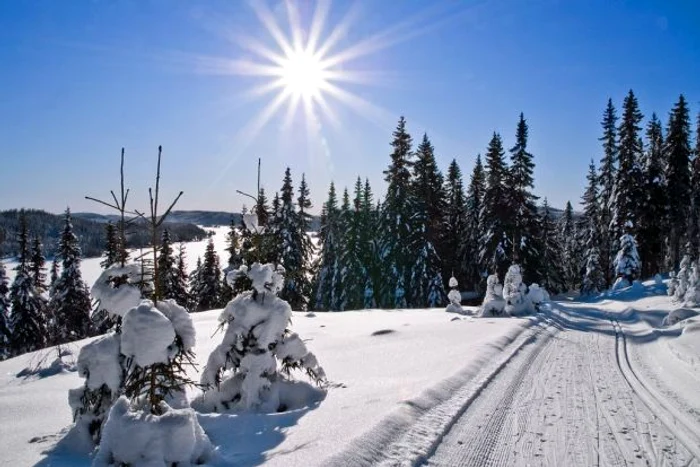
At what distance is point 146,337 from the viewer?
3943 mm

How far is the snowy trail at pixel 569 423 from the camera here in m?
4.77

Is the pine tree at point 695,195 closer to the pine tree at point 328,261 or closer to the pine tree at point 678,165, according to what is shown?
the pine tree at point 678,165

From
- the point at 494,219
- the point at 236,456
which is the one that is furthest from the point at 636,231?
the point at 236,456

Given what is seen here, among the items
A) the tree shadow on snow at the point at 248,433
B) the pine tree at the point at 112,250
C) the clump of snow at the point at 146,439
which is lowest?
the tree shadow on snow at the point at 248,433

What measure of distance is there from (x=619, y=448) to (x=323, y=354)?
7.01 meters

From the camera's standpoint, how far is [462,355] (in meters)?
9.41

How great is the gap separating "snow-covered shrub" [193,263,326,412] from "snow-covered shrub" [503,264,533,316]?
14.7 m

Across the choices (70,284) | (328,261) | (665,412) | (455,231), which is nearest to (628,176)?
(455,231)

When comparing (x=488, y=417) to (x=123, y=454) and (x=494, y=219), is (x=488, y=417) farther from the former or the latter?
(x=494, y=219)

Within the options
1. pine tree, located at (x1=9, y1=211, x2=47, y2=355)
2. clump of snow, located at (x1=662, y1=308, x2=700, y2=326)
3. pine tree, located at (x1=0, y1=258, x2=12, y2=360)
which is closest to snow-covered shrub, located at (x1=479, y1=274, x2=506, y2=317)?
clump of snow, located at (x1=662, y1=308, x2=700, y2=326)

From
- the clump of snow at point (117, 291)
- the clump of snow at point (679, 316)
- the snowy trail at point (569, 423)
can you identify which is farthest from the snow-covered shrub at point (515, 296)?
the clump of snow at point (117, 291)

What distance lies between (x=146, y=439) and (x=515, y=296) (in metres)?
18.5

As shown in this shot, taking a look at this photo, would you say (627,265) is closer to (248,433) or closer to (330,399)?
(330,399)

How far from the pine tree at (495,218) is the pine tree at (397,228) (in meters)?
6.18
